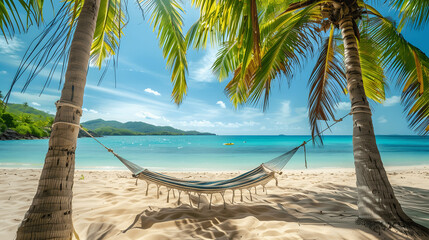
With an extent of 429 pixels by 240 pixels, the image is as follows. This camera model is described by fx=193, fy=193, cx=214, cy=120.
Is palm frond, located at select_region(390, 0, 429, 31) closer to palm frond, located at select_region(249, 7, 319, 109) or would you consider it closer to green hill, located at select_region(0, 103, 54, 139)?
palm frond, located at select_region(249, 7, 319, 109)

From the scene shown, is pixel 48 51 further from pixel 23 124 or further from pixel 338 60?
pixel 23 124

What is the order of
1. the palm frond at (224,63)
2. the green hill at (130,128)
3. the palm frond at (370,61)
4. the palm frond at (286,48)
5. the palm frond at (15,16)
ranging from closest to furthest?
the palm frond at (15,16) < the palm frond at (286,48) < the palm frond at (370,61) < the palm frond at (224,63) < the green hill at (130,128)

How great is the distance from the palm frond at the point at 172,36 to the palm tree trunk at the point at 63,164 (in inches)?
53.7

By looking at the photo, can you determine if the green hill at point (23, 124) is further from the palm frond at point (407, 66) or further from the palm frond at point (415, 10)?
the palm frond at point (415, 10)

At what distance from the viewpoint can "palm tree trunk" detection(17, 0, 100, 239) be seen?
827mm

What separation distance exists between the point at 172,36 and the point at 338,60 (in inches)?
88.1

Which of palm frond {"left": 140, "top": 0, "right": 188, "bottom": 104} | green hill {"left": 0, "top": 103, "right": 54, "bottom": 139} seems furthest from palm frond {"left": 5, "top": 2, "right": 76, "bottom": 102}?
green hill {"left": 0, "top": 103, "right": 54, "bottom": 139}

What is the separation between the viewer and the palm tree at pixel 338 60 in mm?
1340

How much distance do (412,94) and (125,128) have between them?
67.4 m

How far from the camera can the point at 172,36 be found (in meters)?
2.40

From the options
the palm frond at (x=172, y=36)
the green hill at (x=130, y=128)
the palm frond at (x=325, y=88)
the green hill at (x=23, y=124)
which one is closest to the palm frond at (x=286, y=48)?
the palm frond at (x=325, y=88)

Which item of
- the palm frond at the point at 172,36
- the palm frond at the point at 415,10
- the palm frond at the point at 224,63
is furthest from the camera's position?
the palm frond at the point at 224,63

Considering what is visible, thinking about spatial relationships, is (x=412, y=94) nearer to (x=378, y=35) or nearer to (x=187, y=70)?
(x=378, y=35)

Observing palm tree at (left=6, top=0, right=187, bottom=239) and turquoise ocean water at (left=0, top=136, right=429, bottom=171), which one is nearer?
palm tree at (left=6, top=0, right=187, bottom=239)
